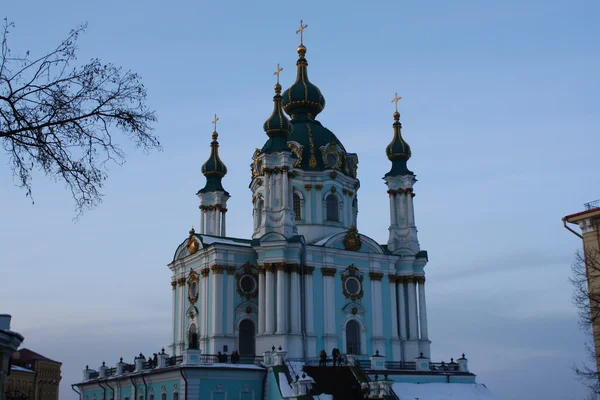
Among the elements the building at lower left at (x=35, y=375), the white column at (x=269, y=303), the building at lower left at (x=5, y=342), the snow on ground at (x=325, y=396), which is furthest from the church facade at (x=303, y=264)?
the building at lower left at (x=35, y=375)

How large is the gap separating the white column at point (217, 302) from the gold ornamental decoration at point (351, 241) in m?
6.63

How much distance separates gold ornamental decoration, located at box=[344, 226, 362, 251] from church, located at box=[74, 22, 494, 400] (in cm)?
5

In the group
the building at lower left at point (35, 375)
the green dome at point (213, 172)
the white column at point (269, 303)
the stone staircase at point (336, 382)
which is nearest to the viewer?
the stone staircase at point (336, 382)

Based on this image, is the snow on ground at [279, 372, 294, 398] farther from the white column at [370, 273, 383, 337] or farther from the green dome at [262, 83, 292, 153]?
the green dome at [262, 83, 292, 153]

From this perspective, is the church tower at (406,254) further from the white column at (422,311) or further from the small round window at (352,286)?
the small round window at (352,286)

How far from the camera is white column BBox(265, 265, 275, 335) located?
35.3m

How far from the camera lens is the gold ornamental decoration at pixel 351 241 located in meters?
38.7

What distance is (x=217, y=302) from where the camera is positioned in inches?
1427

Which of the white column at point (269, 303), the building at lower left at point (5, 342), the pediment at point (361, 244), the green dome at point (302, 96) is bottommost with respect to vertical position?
the building at lower left at point (5, 342)

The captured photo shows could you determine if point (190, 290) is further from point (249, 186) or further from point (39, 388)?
point (39, 388)

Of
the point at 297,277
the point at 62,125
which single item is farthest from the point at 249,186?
the point at 62,125

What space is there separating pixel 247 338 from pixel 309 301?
11.8 ft

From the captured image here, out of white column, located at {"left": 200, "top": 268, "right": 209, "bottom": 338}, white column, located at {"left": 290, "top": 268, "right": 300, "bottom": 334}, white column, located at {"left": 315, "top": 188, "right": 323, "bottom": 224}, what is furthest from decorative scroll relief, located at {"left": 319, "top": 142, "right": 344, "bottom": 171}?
white column, located at {"left": 200, "top": 268, "right": 209, "bottom": 338}

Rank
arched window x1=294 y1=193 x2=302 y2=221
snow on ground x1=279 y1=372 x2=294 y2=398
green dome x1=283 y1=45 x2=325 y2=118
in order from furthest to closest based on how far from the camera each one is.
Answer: green dome x1=283 y1=45 x2=325 y2=118 < arched window x1=294 y1=193 x2=302 y2=221 < snow on ground x1=279 y1=372 x2=294 y2=398
